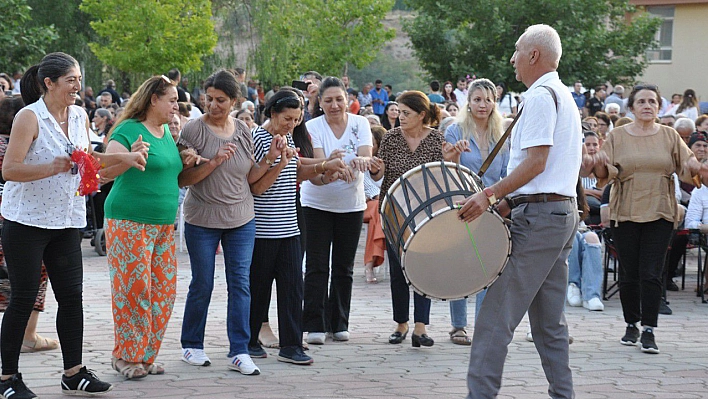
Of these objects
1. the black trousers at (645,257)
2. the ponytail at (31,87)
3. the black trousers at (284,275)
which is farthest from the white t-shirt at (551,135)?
the ponytail at (31,87)

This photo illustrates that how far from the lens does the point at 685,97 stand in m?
25.0

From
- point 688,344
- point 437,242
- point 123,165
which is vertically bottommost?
point 688,344

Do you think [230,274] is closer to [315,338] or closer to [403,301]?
[315,338]

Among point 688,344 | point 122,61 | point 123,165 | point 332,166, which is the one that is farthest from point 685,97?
point 123,165

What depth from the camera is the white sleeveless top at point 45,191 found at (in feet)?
19.8

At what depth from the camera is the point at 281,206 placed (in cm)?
729

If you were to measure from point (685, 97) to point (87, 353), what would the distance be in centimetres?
2056

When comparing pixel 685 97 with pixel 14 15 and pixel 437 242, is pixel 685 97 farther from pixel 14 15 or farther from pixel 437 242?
pixel 437 242

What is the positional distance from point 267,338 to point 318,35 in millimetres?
36011

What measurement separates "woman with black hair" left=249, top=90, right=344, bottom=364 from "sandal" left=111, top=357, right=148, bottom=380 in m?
1.08

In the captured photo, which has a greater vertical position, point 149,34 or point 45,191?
point 149,34

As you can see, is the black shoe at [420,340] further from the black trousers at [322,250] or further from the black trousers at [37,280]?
the black trousers at [37,280]

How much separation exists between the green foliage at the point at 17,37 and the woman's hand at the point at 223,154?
737 inches

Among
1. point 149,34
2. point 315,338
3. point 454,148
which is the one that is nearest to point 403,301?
point 315,338
